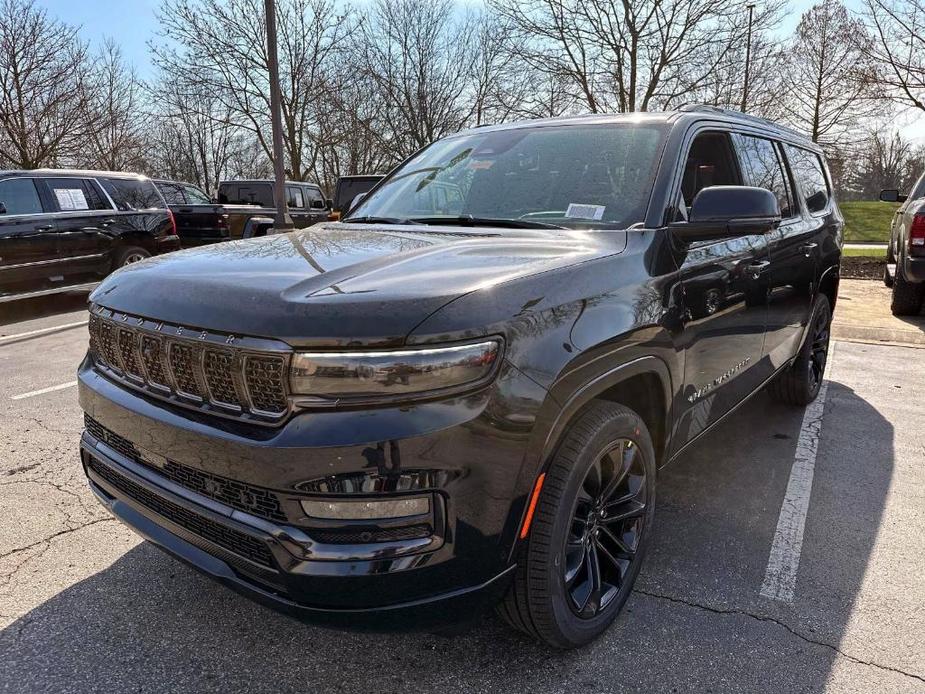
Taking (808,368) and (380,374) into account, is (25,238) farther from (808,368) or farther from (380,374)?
(808,368)

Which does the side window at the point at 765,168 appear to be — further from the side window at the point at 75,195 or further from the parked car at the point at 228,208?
the side window at the point at 75,195

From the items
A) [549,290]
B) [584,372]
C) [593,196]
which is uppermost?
[593,196]

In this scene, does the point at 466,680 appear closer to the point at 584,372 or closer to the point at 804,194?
the point at 584,372

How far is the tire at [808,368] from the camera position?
455cm

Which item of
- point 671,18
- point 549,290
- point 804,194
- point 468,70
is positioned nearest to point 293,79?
point 468,70

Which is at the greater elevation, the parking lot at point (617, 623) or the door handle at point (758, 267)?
the door handle at point (758, 267)

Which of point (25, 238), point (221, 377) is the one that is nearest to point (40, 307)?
point (25, 238)

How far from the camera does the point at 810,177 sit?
4.52 metres

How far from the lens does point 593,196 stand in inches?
106

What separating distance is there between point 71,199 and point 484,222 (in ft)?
29.3

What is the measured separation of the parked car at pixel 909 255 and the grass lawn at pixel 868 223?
11.0 meters

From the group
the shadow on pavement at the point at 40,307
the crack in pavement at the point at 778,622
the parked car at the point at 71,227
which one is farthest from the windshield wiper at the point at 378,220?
the parked car at the point at 71,227

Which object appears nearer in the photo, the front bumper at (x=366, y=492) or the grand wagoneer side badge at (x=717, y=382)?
the front bumper at (x=366, y=492)

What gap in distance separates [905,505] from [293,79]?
28.4 m
